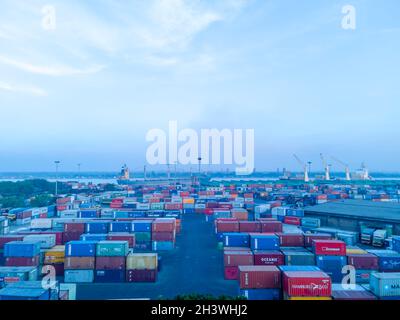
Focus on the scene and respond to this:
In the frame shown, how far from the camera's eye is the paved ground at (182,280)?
1404 cm

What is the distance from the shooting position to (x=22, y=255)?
1598 cm

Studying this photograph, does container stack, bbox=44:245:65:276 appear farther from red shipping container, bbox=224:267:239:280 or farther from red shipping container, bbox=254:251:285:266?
red shipping container, bbox=254:251:285:266

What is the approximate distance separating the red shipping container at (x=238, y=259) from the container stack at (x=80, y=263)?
7.11 m

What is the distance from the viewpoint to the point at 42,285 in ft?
35.4

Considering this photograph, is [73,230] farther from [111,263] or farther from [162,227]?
[111,263]

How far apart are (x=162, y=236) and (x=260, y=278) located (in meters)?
11.3

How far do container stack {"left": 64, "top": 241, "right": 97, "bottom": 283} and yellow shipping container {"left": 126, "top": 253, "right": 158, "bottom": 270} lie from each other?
1.89 m

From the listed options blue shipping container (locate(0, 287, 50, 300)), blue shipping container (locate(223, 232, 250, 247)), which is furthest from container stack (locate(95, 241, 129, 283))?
blue shipping container (locate(223, 232, 250, 247))

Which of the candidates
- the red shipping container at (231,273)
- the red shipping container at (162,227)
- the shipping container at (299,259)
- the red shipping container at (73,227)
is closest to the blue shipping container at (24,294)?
the red shipping container at (231,273)

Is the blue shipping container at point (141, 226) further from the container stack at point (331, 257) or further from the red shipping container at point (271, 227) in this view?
the container stack at point (331, 257)

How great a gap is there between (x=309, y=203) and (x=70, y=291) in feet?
146

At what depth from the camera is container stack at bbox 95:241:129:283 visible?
15594 millimetres

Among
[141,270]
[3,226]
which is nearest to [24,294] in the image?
[141,270]

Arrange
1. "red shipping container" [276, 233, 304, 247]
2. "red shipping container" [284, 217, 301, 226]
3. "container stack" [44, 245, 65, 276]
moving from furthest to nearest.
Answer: "red shipping container" [284, 217, 301, 226], "red shipping container" [276, 233, 304, 247], "container stack" [44, 245, 65, 276]
